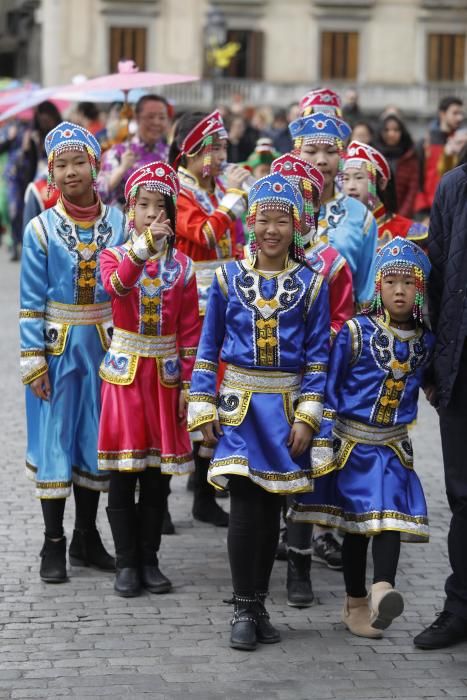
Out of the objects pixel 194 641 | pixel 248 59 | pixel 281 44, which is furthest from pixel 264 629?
pixel 281 44

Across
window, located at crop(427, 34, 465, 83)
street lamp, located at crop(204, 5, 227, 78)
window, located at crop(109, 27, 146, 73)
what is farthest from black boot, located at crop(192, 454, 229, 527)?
window, located at crop(427, 34, 465, 83)

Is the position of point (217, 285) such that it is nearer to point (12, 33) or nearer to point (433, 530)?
point (433, 530)

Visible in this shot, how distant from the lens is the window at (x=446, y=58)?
5469 cm

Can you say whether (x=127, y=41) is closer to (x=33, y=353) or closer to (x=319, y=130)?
(x=319, y=130)

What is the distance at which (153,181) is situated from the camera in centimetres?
623

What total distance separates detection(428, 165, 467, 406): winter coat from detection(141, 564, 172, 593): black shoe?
1490 mm

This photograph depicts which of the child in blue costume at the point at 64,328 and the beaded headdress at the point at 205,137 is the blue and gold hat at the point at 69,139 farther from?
the beaded headdress at the point at 205,137

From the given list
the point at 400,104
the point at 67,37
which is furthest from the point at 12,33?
the point at 400,104

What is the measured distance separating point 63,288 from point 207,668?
189 centimetres

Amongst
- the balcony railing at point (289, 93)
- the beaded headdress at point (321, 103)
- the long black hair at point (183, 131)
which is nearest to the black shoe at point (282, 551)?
the long black hair at point (183, 131)

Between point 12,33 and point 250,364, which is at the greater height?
point 12,33

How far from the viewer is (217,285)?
5.77 meters

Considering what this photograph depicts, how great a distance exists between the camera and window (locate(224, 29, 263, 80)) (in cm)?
5328

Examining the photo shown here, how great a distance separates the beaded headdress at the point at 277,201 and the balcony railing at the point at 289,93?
146 ft
